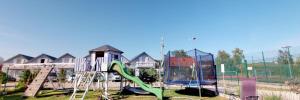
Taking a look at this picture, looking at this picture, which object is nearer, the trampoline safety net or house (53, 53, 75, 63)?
the trampoline safety net

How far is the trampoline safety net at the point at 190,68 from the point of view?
13883 millimetres

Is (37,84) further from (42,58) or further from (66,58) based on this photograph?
(42,58)

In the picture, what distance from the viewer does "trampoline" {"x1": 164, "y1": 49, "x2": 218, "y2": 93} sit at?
1384 cm

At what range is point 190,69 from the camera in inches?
588

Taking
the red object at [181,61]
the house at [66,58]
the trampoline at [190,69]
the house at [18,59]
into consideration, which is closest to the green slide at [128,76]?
the trampoline at [190,69]

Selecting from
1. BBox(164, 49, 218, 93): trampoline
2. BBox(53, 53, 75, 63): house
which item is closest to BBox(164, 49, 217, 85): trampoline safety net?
BBox(164, 49, 218, 93): trampoline

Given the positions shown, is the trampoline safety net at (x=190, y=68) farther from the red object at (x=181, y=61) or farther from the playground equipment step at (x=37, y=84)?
the playground equipment step at (x=37, y=84)

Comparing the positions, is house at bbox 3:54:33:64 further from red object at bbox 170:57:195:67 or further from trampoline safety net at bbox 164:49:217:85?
red object at bbox 170:57:195:67

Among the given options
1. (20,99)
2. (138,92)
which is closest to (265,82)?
(138,92)

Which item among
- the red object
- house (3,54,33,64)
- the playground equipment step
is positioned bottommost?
the playground equipment step

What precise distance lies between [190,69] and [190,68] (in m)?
0.08

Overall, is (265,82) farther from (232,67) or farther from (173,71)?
(173,71)

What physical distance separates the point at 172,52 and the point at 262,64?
1341 cm

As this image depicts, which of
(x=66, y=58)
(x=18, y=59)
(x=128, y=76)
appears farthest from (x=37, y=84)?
(x=18, y=59)
